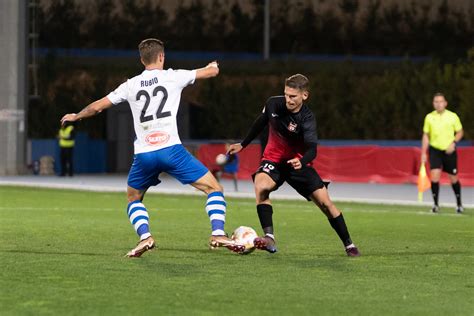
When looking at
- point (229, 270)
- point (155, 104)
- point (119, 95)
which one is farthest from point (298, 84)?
point (229, 270)

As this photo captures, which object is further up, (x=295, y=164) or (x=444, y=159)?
(x=295, y=164)

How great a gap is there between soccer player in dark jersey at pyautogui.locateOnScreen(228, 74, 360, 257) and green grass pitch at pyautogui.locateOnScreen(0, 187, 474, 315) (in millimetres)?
381

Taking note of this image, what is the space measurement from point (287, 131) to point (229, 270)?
198 cm

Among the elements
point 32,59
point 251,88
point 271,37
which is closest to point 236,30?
point 271,37

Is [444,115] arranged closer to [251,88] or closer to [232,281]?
[232,281]

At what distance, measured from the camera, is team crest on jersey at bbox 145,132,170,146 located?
12461 millimetres

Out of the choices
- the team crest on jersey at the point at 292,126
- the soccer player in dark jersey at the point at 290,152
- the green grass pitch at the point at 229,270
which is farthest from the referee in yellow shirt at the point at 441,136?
the team crest on jersey at the point at 292,126

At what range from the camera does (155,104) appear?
40.9 ft

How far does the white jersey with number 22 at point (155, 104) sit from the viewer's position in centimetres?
1246

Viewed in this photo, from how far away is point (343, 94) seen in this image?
4759 centimetres

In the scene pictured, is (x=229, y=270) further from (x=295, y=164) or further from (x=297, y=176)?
(x=297, y=176)

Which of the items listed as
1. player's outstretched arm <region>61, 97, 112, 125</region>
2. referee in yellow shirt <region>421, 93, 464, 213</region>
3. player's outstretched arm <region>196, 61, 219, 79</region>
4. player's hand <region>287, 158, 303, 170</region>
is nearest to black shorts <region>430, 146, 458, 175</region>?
referee in yellow shirt <region>421, 93, 464, 213</region>

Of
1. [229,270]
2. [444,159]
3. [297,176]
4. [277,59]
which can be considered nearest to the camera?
[229,270]

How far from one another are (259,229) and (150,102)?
568 centimetres
